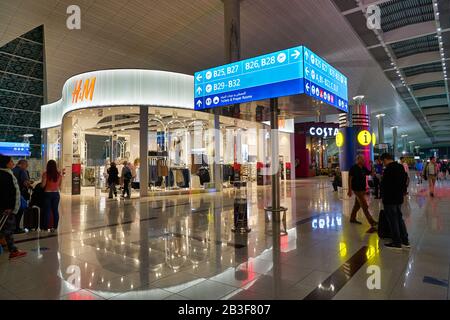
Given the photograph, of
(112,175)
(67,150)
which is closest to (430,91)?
(112,175)

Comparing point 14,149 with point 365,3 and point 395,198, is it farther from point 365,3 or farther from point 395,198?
point 395,198

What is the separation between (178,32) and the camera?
49.9ft

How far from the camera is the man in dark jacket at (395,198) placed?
4.09 meters

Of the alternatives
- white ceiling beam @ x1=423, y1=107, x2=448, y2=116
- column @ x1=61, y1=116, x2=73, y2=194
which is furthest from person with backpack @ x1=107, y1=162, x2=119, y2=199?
white ceiling beam @ x1=423, y1=107, x2=448, y2=116

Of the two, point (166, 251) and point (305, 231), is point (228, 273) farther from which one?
point (305, 231)

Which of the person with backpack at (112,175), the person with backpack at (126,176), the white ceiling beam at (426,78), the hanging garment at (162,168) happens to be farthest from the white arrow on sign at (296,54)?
the white ceiling beam at (426,78)

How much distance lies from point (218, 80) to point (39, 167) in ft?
78.1

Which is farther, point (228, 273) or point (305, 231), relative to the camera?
point (305, 231)

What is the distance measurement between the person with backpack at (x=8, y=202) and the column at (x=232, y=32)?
8.77 metres

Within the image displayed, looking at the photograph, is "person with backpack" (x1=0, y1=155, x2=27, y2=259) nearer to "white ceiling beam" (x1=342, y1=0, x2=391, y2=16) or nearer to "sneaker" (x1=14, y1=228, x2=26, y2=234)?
"sneaker" (x1=14, y1=228, x2=26, y2=234)

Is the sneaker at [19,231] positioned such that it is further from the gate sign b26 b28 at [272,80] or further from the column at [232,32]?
the column at [232,32]

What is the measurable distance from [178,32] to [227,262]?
1431 cm
